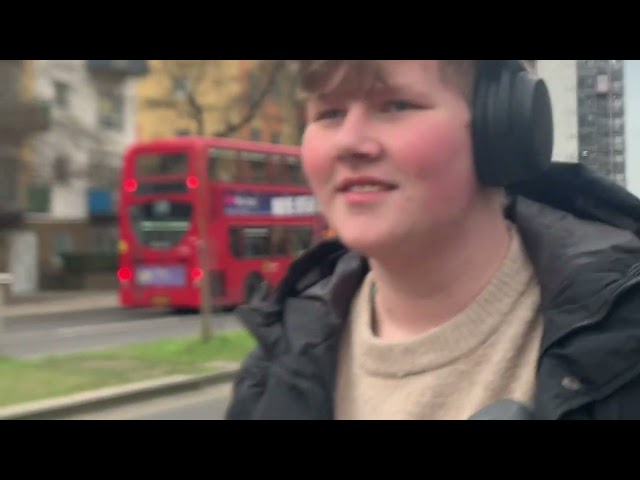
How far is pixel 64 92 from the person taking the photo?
24875mm

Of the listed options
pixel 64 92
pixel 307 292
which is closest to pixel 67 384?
pixel 307 292

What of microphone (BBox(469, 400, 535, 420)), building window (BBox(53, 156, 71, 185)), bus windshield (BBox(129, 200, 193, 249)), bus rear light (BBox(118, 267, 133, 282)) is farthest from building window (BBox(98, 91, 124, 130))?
microphone (BBox(469, 400, 535, 420))

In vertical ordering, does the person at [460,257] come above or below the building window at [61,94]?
below

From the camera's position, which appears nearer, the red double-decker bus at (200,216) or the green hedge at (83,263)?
the red double-decker bus at (200,216)

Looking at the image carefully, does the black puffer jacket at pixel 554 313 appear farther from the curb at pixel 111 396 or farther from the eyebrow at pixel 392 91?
the curb at pixel 111 396

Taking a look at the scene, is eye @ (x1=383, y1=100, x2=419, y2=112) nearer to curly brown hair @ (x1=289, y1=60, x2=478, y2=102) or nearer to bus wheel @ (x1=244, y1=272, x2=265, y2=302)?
curly brown hair @ (x1=289, y1=60, x2=478, y2=102)

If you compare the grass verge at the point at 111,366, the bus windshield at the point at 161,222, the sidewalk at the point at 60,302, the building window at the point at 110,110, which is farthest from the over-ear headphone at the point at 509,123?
the building window at the point at 110,110

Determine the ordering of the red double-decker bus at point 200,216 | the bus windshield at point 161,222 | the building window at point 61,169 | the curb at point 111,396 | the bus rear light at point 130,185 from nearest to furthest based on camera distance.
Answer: the curb at point 111,396
the red double-decker bus at point 200,216
the bus windshield at point 161,222
the bus rear light at point 130,185
the building window at point 61,169

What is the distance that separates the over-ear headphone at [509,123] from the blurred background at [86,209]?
683 cm

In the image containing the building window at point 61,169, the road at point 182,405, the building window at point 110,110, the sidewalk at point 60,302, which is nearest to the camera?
the road at point 182,405

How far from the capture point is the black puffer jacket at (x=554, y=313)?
1.23 m

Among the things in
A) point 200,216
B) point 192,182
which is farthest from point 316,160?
point 200,216

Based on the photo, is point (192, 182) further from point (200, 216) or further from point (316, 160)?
point (316, 160)

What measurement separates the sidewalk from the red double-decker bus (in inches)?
215
